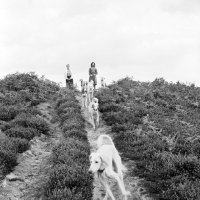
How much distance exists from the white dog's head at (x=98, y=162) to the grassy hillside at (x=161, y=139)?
5.49 ft

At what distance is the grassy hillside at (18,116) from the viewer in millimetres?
7922

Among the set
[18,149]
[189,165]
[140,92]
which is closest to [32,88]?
[140,92]

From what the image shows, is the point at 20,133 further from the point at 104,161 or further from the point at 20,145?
the point at 104,161

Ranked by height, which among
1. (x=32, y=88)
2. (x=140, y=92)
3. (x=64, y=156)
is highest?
(x=32, y=88)

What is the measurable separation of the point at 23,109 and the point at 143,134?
7.86 m

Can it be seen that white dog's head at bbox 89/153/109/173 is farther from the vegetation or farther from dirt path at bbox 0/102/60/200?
dirt path at bbox 0/102/60/200

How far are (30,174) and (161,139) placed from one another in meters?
5.10

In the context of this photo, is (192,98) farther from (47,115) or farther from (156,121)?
(47,115)

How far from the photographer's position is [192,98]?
61.4ft

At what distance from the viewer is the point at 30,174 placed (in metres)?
7.76

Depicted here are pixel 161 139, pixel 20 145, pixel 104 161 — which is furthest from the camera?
pixel 161 139

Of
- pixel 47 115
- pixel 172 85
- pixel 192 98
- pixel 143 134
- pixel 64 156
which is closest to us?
pixel 64 156

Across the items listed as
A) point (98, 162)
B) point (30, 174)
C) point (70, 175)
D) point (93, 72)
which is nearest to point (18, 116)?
point (30, 174)

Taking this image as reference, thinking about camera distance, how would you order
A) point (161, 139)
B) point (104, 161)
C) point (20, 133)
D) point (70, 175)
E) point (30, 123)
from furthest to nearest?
point (30, 123) < point (20, 133) < point (161, 139) < point (70, 175) < point (104, 161)
